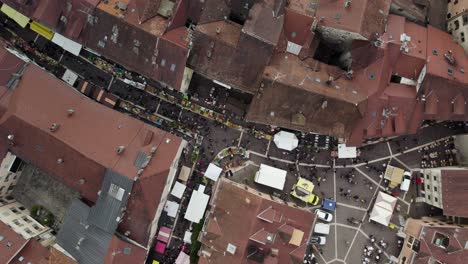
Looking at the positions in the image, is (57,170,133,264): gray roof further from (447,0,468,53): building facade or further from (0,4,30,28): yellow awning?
(447,0,468,53): building facade

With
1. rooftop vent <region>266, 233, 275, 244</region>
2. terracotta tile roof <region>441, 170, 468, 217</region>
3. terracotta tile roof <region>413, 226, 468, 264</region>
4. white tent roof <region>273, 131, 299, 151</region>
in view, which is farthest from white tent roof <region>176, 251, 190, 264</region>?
terracotta tile roof <region>441, 170, 468, 217</region>

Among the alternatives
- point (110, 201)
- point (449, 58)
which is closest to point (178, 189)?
point (110, 201)

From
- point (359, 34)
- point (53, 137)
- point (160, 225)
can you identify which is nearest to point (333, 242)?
point (160, 225)

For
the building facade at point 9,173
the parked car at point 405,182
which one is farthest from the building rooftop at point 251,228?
the building facade at point 9,173

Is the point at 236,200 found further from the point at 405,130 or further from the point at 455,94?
the point at 455,94

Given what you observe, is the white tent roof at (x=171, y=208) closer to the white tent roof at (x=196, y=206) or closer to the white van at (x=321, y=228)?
the white tent roof at (x=196, y=206)

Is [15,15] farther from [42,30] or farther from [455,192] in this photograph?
[455,192]

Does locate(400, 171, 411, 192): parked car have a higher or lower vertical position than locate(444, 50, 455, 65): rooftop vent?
lower
